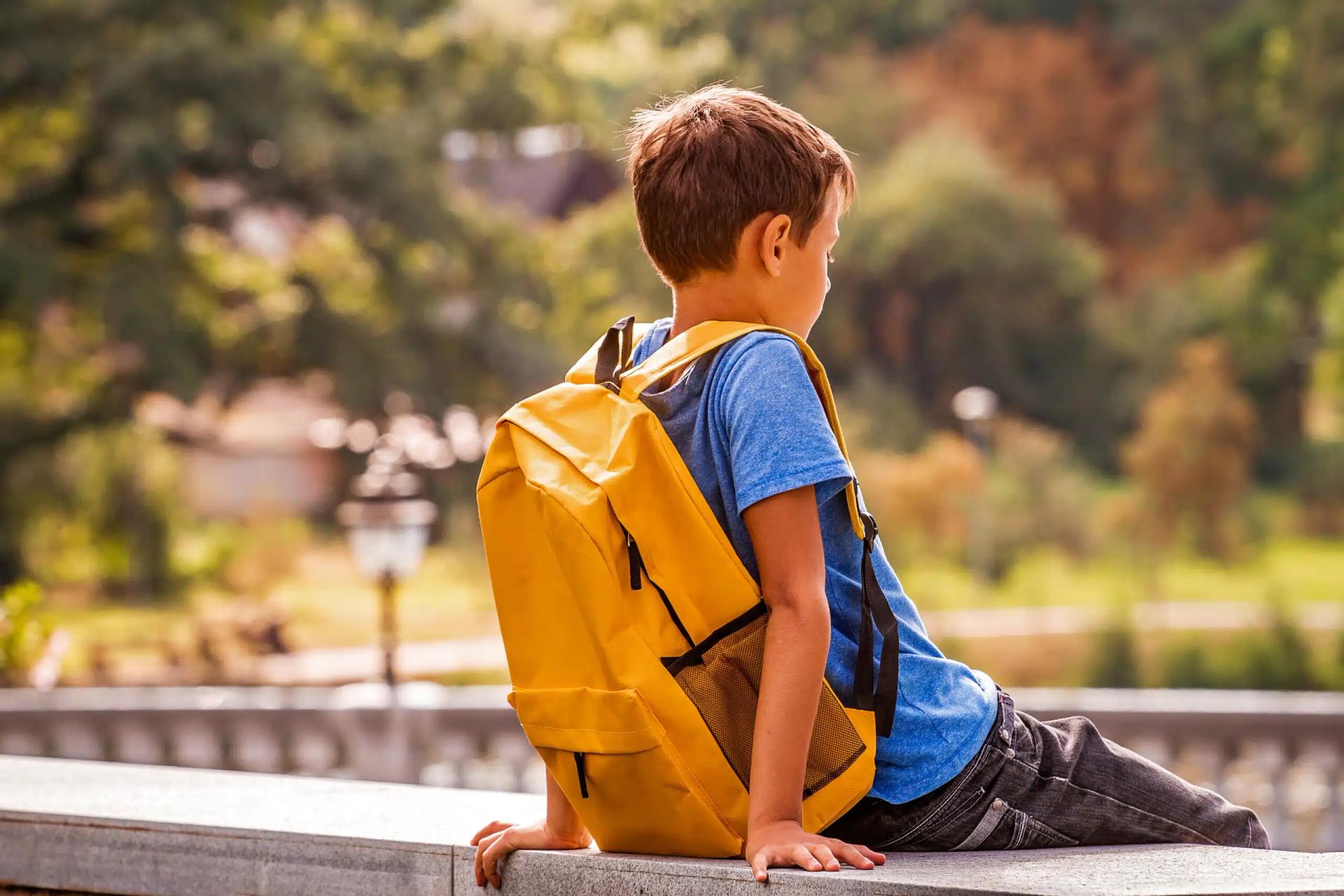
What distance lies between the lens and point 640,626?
1844mm

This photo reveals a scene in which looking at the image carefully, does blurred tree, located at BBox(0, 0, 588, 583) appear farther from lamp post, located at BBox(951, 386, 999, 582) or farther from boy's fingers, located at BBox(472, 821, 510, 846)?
boy's fingers, located at BBox(472, 821, 510, 846)

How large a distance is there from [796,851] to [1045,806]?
407 millimetres

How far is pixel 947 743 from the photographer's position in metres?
1.96

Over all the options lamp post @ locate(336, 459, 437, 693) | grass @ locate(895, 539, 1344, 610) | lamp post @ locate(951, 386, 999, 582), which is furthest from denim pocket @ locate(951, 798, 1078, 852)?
lamp post @ locate(951, 386, 999, 582)

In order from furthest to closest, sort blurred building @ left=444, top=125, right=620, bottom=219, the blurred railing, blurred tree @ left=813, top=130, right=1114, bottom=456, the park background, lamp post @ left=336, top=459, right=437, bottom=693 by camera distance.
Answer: blurred building @ left=444, top=125, right=620, bottom=219 < blurred tree @ left=813, top=130, right=1114, bottom=456 < the park background < lamp post @ left=336, top=459, right=437, bottom=693 < the blurred railing

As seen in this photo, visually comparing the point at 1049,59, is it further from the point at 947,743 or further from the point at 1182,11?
the point at 947,743

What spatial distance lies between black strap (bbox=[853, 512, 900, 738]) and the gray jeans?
0.46 feet

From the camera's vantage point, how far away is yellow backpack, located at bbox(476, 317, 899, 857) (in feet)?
6.02

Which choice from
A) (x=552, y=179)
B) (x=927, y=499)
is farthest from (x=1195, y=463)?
(x=552, y=179)

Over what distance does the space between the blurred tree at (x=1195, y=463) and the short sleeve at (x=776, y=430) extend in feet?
70.0

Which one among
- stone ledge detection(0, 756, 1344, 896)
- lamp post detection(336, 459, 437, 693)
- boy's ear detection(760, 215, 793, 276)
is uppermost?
boy's ear detection(760, 215, 793, 276)

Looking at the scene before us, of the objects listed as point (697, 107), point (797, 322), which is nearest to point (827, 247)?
point (797, 322)

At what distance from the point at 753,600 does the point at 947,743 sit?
1.05 feet

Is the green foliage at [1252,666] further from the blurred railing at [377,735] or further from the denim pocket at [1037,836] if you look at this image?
the denim pocket at [1037,836]
